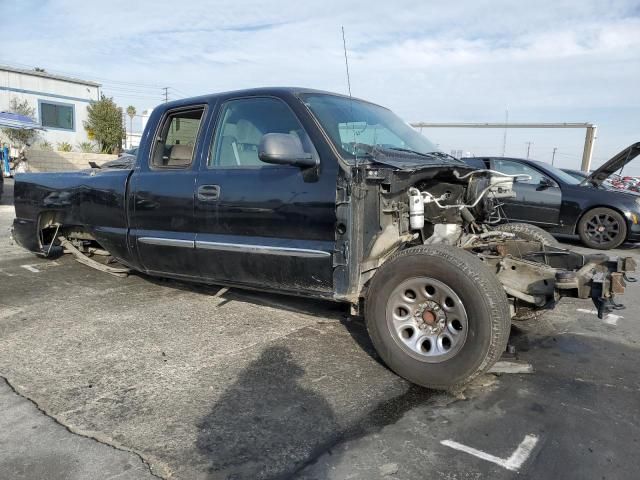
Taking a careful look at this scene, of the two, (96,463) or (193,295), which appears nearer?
(96,463)

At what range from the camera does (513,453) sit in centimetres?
246

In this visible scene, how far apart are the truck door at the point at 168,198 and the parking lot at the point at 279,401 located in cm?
52

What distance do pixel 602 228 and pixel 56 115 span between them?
25.4 m

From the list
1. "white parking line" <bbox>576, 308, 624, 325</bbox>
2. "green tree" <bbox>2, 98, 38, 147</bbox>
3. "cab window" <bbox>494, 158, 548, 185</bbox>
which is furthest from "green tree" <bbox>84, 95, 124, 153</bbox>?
"white parking line" <bbox>576, 308, 624, 325</bbox>

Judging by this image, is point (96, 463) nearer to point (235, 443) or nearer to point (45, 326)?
point (235, 443)

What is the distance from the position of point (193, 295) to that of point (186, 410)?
2299 mm

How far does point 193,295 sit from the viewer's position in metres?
5.02

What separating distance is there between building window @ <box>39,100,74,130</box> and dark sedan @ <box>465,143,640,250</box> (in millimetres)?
23338

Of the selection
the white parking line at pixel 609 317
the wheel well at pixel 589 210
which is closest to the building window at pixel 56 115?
the wheel well at pixel 589 210

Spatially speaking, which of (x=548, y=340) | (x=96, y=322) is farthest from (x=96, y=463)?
(x=548, y=340)

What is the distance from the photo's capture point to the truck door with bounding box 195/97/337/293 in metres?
3.43

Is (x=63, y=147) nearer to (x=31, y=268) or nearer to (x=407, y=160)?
(x=31, y=268)

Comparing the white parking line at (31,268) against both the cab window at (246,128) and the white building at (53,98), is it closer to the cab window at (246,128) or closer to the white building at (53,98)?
the cab window at (246,128)

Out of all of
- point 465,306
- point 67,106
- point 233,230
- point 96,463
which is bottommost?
point 96,463
